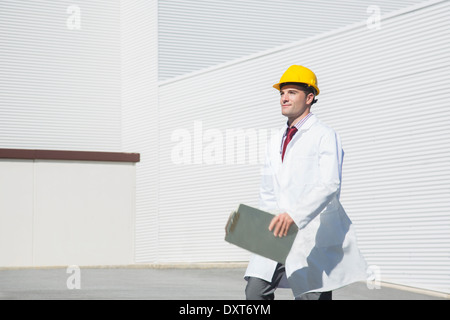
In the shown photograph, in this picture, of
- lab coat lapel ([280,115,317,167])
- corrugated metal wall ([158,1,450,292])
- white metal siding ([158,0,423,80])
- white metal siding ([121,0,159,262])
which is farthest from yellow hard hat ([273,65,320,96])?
white metal siding ([158,0,423,80])

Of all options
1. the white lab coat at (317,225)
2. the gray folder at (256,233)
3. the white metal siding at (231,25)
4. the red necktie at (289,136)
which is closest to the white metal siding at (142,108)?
the white metal siding at (231,25)

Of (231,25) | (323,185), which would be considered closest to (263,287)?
(323,185)

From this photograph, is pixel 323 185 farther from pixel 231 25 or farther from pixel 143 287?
pixel 231 25

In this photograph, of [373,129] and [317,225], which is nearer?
[317,225]

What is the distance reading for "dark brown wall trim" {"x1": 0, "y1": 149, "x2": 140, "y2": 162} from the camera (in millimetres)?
24422

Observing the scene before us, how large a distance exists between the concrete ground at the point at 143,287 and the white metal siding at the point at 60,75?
6917mm

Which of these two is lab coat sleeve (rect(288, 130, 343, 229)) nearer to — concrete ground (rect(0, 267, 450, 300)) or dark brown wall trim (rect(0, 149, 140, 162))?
concrete ground (rect(0, 267, 450, 300))

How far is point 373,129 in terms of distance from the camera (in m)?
17.5

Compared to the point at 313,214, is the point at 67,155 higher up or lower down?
higher up

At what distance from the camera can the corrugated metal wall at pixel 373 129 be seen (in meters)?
15.9

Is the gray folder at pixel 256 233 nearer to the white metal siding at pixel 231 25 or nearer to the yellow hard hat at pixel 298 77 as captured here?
the yellow hard hat at pixel 298 77

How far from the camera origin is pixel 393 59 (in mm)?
17109

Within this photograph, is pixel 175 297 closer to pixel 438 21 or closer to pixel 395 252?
pixel 395 252

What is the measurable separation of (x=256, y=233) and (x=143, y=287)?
10.1m
